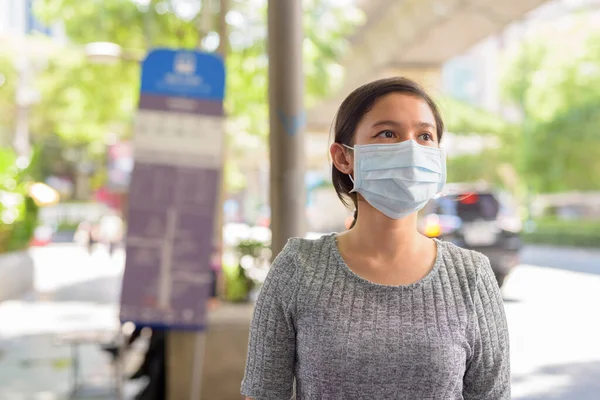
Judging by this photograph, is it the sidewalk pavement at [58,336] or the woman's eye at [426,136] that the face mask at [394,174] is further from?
the sidewalk pavement at [58,336]

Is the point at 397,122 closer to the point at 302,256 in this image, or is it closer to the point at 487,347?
the point at 302,256

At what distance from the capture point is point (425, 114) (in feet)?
4.29

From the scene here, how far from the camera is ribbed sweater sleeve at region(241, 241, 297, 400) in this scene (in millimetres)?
1295

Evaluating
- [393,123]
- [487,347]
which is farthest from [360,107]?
[487,347]

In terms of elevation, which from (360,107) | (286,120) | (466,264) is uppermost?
(286,120)

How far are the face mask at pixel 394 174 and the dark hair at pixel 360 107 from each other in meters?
0.05

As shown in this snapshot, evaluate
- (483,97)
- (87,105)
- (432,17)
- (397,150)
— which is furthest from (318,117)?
(483,97)

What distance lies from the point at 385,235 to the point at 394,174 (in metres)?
0.11

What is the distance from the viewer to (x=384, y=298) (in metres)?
1.25

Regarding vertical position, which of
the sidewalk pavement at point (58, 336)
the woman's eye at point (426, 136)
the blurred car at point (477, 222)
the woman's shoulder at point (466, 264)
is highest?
the blurred car at point (477, 222)

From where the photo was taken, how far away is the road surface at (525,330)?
3.26 m

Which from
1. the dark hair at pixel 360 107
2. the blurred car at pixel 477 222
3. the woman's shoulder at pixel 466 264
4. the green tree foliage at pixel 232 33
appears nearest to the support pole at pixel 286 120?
the dark hair at pixel 360 107

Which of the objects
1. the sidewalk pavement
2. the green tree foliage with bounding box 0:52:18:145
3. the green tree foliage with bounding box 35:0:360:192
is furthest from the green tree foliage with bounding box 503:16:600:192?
the green tree foliage with bounding box 0:52:18:145

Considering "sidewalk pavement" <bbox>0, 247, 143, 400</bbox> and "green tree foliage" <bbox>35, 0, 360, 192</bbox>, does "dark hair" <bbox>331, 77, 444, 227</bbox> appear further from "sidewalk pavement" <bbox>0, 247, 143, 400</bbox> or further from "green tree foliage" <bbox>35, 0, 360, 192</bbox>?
"green tree foliage" <bbox>35, 0, 360, 192</bbox>
